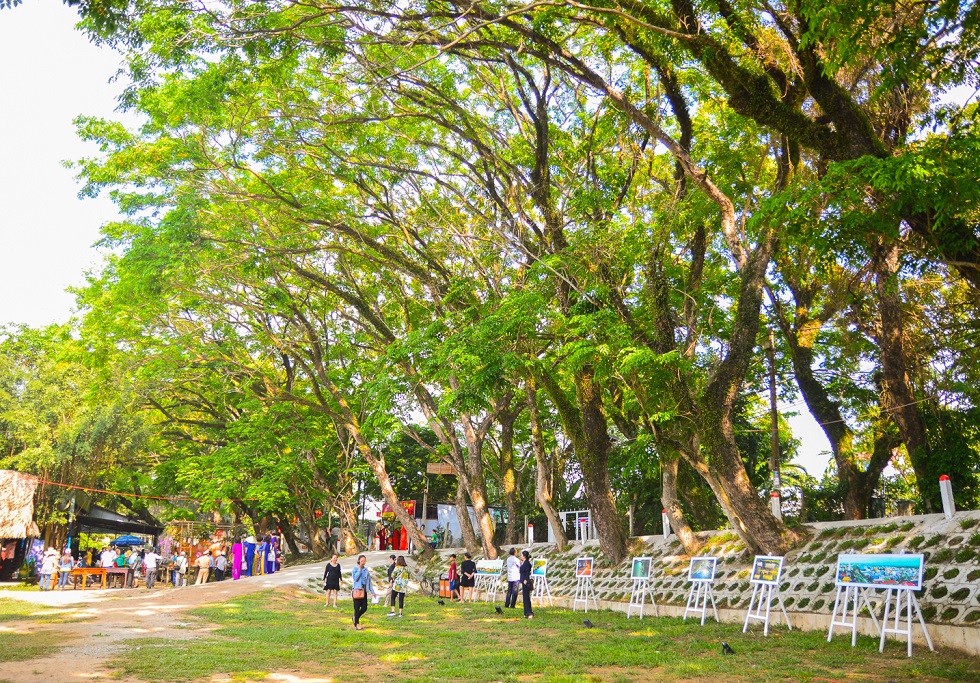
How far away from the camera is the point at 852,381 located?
18.4 metres

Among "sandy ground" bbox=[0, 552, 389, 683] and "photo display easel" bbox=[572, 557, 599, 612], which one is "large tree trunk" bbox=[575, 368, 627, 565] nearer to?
"photo display easel" bbox=[572, 557, 599, 612]

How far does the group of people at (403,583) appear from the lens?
1280 cm

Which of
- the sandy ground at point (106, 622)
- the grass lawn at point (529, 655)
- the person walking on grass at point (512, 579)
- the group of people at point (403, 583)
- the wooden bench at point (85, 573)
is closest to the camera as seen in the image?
the grass lawn at point (529, 655)

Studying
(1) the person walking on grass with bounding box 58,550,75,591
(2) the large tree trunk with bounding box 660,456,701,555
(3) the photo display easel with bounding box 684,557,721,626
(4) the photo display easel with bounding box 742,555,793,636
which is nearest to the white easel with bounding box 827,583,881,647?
(4) the photo display easel with bounding box 742,555,793,636

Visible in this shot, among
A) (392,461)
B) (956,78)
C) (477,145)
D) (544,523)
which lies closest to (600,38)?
(477,145)

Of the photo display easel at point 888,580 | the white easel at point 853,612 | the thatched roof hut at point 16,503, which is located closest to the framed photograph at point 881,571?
the photo display easel at point 888,580

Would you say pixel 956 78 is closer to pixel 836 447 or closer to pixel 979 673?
pixel 979 673

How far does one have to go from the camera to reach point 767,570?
1045 centimetres

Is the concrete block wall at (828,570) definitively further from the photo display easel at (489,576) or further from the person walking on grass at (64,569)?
the person walking on grass at (64,569)

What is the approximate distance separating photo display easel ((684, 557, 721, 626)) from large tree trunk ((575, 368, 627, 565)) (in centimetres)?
378

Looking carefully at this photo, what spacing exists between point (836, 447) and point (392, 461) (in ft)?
66.9

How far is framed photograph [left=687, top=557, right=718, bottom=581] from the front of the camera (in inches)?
459

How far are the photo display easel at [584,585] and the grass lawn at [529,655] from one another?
2.02 metres

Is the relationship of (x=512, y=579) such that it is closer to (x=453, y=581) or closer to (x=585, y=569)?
(x=585, y=569)
